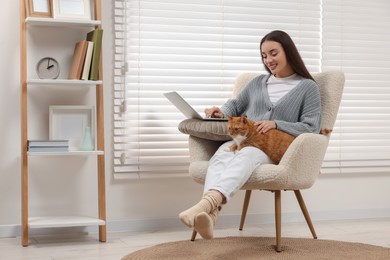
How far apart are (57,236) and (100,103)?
76cm

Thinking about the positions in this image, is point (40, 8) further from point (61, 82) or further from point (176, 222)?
point (176, 222)

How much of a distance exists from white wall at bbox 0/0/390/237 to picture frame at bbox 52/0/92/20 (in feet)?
0.79

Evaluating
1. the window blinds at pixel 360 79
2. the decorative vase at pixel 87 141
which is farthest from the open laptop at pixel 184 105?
the window blinds at pixel 360 79

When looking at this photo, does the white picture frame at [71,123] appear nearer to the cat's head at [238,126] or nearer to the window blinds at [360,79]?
the cat's head at [238,126]

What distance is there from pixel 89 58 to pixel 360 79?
1803mm

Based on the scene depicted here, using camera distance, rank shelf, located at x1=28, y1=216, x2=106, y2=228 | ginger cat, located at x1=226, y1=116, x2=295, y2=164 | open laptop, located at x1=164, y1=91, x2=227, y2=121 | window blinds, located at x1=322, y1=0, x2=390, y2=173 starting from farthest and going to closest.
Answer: window blinds, located at x1=322, y1=0, x2=390, y2=173, shelf, located at x1=28, y1=216, x2=106, y2=228, open laptop, located at x1=164, y1=91, x2=227, y2=121, ginger cat, located at x1=226, y1=116, x2=295, y2=164

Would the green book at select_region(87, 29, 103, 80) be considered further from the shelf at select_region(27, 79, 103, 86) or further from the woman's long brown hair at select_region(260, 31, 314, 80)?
the woman's long brown hair at select_region(260, 31, 314, 80)

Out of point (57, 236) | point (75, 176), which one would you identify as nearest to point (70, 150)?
point (75, 176)

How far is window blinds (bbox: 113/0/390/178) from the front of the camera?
3.63 meters

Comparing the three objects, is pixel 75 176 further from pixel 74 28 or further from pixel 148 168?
pixel 74 28

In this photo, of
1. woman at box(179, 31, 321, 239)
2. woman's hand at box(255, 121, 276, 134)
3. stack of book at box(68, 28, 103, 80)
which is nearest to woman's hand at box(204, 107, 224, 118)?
woman at box(179, 31, 321, 239)

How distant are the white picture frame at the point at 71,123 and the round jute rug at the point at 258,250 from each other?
30.2 inches

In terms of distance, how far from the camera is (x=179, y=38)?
147 inches

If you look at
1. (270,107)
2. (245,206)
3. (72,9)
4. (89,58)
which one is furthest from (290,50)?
(72,9)
